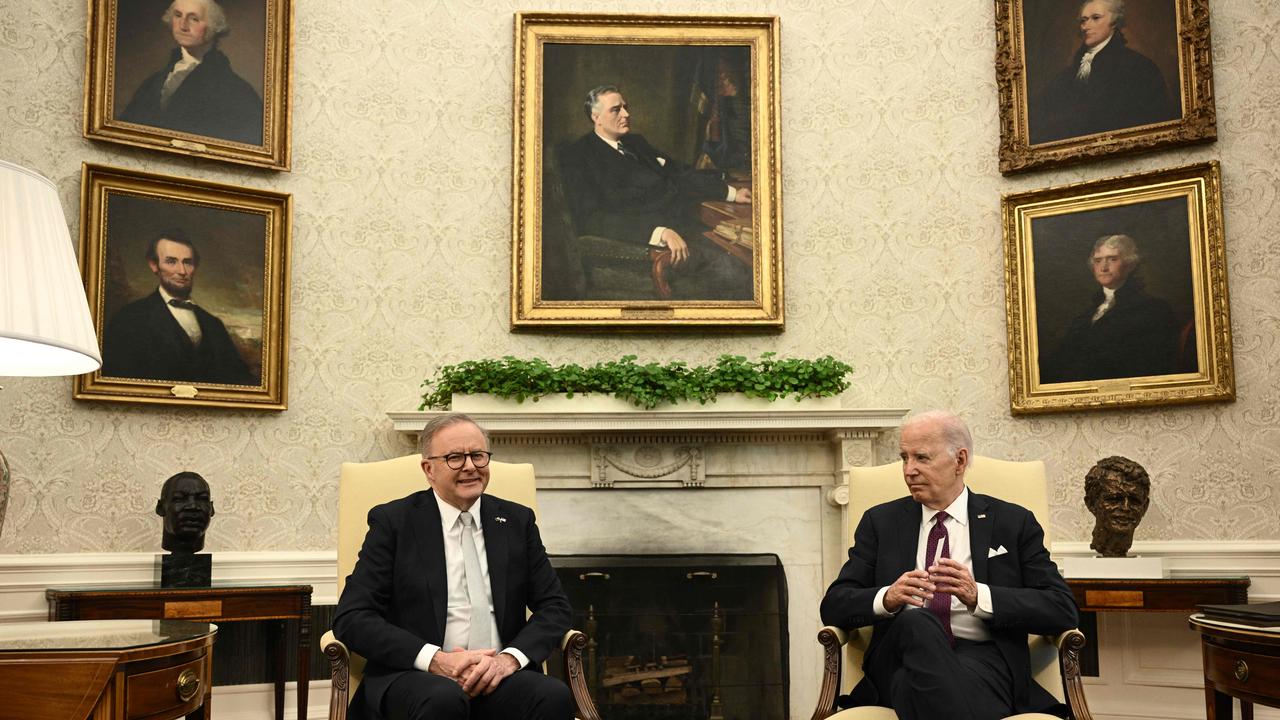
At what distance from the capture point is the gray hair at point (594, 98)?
6344 mm

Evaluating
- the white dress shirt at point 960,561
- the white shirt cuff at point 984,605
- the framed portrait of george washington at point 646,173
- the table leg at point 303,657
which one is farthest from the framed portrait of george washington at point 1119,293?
the table leg at point 303,657

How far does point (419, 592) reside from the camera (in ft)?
11.3

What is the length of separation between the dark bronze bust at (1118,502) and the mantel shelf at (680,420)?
1.02 metres

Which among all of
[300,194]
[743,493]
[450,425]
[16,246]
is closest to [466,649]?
[450,425]

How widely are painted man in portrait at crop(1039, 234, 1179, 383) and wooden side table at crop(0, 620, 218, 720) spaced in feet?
15.3

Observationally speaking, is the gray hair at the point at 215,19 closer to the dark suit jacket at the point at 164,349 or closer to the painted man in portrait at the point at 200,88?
the painted man in portrait at the point at 200,88

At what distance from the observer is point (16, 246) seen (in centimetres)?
257

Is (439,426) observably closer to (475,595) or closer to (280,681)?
(475,595)

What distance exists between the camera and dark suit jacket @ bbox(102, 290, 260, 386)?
5504 mm

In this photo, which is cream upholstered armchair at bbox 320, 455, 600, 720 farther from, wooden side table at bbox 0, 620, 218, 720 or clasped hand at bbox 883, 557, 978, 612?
clasped hand at bbox 883, 557, 978, 612

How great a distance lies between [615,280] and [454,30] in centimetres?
175

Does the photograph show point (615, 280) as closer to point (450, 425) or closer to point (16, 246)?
point (450, 425)

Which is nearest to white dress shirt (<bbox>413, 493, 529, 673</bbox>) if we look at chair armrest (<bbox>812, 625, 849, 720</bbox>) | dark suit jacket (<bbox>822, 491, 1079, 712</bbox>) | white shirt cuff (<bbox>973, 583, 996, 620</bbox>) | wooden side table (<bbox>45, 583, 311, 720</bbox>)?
chair armrest (<bbox>812, 625, 849, 720</bbox>)

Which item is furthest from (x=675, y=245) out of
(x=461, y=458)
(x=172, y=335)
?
(x=461, y=458)
